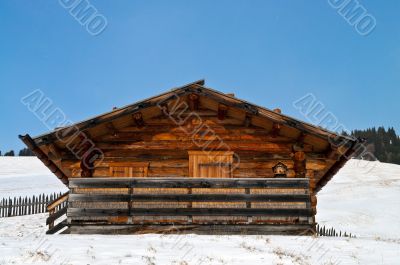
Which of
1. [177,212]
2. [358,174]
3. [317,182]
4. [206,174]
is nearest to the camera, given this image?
[177,212]

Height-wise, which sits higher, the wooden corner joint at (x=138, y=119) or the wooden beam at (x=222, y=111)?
the wooden beam at (x=222, y=111)

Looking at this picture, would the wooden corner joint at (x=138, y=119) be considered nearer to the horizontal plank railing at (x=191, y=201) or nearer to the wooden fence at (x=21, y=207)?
the horizontal plank railing at (x=191, y=201)

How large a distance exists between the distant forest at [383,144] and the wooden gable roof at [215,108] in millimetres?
100079

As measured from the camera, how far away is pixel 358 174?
198ft

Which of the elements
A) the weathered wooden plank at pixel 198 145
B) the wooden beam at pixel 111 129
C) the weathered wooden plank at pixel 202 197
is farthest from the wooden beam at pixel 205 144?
the weathered wooden plank at pixel 202 197

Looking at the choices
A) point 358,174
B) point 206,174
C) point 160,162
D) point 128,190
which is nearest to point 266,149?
point 206,174

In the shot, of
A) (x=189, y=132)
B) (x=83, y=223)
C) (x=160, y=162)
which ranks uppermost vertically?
(x=189, y=132)

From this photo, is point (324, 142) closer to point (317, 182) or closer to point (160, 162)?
point (317, 182)

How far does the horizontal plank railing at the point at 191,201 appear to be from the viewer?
12.8 m

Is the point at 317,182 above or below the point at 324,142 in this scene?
below

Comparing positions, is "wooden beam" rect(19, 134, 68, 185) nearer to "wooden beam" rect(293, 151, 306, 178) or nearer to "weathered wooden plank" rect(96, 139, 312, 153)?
"weathered wooden plank" rect(96, 139, 312, 153)

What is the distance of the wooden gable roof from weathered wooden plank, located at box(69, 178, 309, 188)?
1693 millimetres

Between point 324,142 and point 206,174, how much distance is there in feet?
14.0

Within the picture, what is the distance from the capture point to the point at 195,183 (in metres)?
13.1
